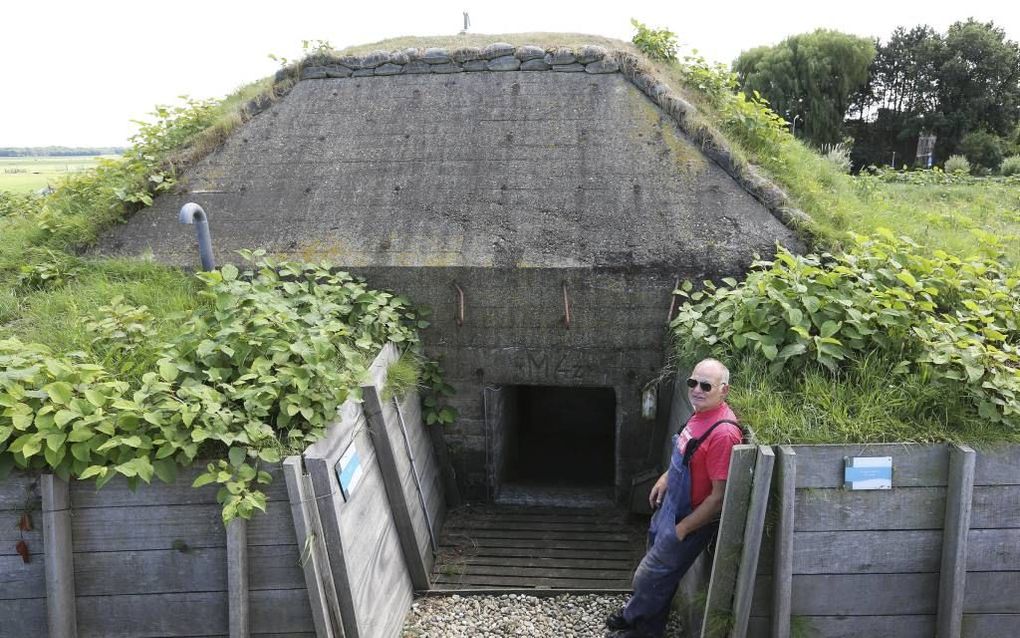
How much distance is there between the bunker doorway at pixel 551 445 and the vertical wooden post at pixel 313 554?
8.22 ft

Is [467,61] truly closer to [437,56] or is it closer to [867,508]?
[437,56]

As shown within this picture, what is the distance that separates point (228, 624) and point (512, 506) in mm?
3117

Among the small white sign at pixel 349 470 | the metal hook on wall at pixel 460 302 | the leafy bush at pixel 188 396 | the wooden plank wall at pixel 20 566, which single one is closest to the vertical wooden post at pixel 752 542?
the small white sign at pixel 349 470

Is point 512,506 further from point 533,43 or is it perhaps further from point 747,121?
point 533,43

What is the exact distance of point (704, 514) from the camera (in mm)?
3229

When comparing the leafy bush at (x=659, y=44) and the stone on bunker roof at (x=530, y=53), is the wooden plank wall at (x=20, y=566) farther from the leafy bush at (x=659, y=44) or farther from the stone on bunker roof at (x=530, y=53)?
the leafy bush at (x=659, y=44)

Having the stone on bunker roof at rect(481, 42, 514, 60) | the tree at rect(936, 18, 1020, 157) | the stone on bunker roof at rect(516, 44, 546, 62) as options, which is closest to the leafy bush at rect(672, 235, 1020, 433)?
the stone on bunker roof at rect(516, 44, 546, 62)

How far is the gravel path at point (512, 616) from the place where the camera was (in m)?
4.14

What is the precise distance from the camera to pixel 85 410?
9.43 feet

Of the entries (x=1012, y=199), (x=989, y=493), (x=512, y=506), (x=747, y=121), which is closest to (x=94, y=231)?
(x=512, y=506)

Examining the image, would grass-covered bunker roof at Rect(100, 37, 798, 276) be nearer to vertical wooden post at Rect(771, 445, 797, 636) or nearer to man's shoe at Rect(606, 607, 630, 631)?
vertical wooden post at Rect(771, 445, 797, 636)

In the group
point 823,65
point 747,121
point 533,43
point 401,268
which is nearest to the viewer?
point 401,268

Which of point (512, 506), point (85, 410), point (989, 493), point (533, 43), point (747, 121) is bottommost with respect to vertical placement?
point (512, 506)

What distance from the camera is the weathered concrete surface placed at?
209 inches
